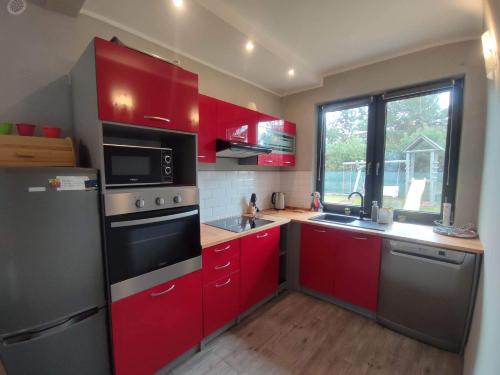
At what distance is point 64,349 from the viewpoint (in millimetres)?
1144

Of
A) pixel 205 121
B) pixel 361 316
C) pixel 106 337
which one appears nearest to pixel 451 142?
pixel 361 316

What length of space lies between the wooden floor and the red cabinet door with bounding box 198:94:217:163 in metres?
1.56

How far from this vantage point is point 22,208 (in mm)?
993

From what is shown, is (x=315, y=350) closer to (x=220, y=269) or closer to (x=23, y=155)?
(x=220, y=269)

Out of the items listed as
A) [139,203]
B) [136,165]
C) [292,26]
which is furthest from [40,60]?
[292,26]

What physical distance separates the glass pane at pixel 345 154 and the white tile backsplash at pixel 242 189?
0.31 metres

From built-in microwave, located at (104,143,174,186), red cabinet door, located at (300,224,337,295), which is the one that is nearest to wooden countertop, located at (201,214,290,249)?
red cabinet door, located at (300,224,337,295)

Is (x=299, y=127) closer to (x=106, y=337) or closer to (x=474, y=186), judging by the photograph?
(x=474, y=186)

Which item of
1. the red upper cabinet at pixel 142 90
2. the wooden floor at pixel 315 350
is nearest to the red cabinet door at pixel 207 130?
the red upper cabinet at pixel 142 90

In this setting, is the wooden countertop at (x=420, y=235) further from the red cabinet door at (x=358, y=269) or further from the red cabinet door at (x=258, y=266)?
the red cabinet door at (x=258, y=266)

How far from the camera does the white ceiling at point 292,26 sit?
1.57 m

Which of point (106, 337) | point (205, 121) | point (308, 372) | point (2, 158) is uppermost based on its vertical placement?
point (205, 121)

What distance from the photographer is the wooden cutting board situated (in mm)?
1130

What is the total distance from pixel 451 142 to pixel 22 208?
3.18 meters
